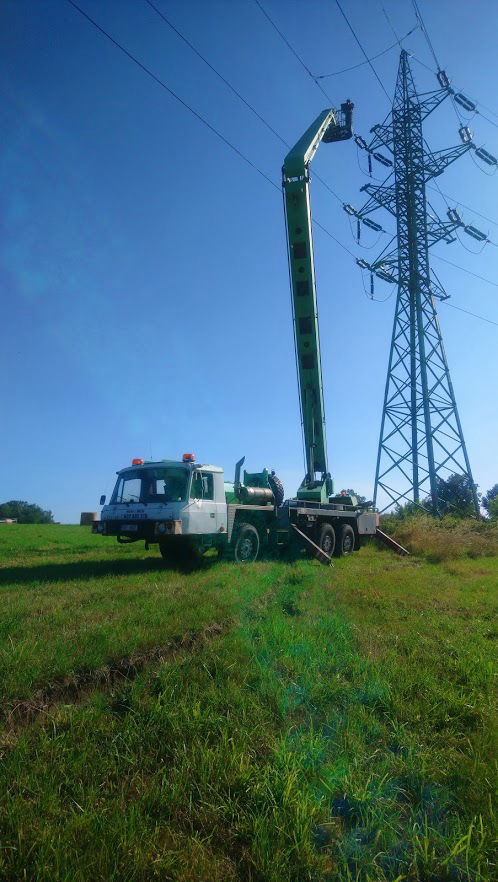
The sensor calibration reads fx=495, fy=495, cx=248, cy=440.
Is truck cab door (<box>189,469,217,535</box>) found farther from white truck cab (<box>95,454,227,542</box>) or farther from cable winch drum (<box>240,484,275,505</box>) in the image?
cable winch drum (<box>240,484,275,505</box>)

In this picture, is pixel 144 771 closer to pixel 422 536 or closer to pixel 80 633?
pixel 80 633

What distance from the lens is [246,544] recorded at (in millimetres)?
10406

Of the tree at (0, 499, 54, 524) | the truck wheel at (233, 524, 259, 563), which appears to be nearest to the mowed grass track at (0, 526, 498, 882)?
the truck wheel at (233, 524, 259, 563)

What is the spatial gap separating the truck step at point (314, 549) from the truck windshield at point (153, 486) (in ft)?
9.75

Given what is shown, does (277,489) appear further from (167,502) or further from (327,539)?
(167,502)

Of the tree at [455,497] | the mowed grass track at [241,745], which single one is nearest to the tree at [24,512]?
the tree at [455,497]

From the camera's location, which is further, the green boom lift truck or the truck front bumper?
the green boom lift truck

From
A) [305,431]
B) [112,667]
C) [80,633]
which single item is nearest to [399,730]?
[112,667]

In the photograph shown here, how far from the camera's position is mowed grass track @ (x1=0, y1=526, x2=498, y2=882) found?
2020 millimetres

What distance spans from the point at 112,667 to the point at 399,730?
209 centimetres

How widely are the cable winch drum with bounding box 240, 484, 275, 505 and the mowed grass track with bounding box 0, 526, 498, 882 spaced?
5428mm

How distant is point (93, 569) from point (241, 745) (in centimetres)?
689

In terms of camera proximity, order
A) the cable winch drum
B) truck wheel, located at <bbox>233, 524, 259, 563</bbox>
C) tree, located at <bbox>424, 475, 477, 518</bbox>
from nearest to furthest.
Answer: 1. truck wheel, located at <bbox>233, 524, 259, 563</bbox>
2. the cable winch drum
3. tree, located at <bbox>424, 475, 477, 518</bbox>

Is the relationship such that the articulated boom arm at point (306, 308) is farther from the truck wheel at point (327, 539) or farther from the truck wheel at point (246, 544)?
the truck wheel at point (246, 544)
